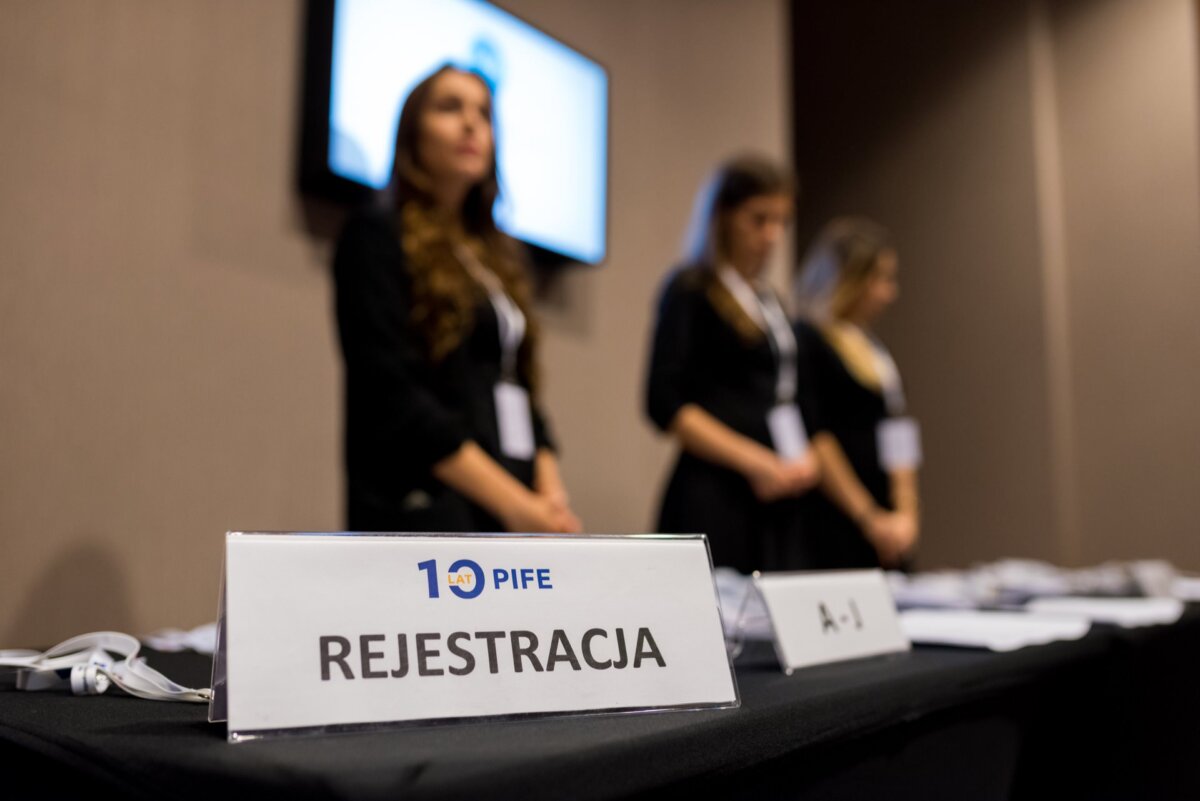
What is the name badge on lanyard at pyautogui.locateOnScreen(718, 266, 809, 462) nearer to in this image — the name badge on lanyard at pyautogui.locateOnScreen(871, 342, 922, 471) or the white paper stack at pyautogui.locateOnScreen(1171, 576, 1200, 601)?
the name badge on lanyard at pyautogui.locateOnScreen(871, 342, 922, 471)

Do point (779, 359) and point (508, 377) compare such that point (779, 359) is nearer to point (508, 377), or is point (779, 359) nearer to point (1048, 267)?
point (508, 377)

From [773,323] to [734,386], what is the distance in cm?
16

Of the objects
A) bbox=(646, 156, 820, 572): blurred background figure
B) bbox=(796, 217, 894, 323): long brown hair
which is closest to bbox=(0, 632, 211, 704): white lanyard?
bbox=(646, 156, 820, 572): blurred background figure

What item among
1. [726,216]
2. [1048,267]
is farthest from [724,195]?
[1048,267]

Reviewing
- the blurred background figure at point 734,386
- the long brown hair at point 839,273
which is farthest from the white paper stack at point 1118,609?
the long brown hair at point 839,273

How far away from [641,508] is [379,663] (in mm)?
2304

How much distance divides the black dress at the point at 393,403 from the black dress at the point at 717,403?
67 cm

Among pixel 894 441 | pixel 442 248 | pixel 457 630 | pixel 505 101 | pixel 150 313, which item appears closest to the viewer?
pixel 457 630

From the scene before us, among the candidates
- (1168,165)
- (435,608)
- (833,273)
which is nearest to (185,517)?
(435,608)

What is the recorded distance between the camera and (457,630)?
572 mm

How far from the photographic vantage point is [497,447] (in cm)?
145

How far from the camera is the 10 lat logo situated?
23.2 inches

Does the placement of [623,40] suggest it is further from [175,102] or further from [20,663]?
[20,663]

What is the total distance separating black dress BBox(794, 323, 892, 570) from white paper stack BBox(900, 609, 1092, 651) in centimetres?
124
